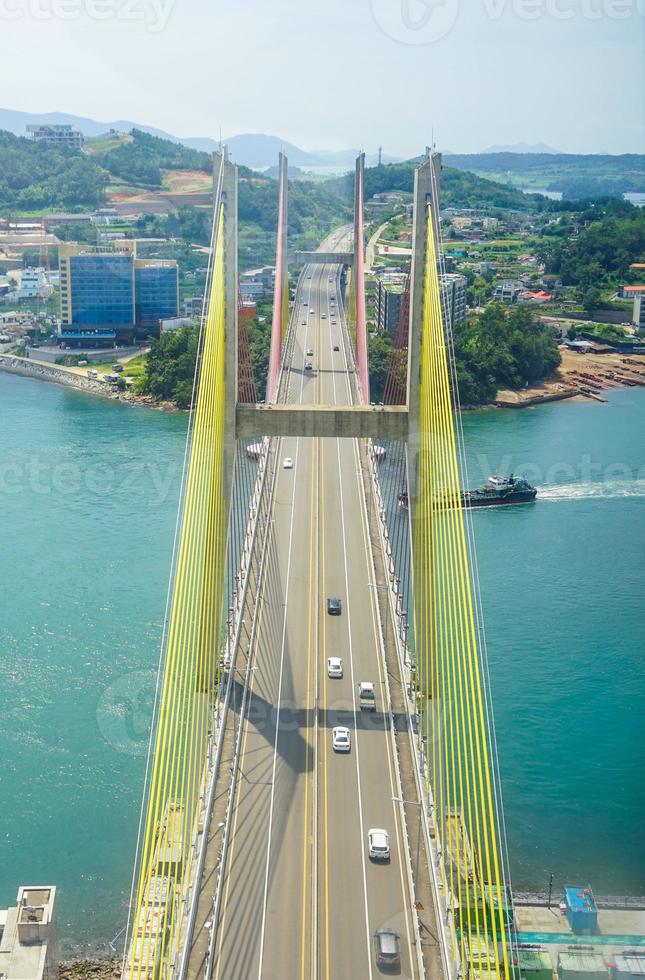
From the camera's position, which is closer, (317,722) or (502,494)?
(317,722)

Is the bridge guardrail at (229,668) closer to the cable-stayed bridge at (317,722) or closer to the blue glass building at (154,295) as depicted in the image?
the cable-stayed bridge at (317,722)

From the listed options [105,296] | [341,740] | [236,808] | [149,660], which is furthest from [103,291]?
[236,808]

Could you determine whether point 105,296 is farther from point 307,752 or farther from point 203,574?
point 307,752

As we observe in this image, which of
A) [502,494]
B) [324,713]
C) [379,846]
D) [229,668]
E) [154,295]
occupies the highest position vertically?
[154,295]

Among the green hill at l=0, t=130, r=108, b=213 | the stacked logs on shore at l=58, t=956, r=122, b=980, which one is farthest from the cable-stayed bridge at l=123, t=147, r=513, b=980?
the green hill at l=0, t=130, r=108, b=213

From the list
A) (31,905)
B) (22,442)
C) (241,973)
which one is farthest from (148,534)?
(241,973)

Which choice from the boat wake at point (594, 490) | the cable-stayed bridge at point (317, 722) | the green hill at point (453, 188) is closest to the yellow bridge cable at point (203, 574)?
the cable-stayed bridge at point (317, 722)
